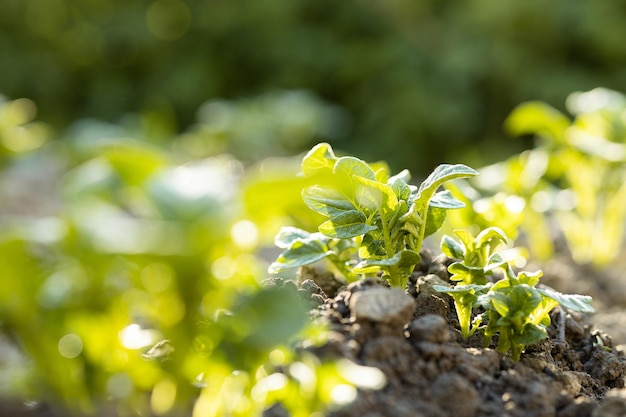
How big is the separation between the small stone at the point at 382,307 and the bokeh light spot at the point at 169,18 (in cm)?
552

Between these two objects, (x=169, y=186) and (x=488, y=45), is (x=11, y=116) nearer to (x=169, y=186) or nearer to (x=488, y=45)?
(x=169, y=186)

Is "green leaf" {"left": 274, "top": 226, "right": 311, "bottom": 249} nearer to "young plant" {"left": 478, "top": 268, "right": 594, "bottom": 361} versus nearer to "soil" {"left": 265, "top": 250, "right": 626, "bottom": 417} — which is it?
"soil" {"left": 265, "top": 250, "right": 626, "bottom": 417}

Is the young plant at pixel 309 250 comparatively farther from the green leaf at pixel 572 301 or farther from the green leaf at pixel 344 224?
the green leaf at pixel 572 301

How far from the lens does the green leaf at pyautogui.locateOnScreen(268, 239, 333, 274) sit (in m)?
1.00

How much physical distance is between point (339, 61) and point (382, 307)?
493 cm

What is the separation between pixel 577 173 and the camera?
228 cm

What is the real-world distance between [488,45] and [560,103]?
0.62 metres

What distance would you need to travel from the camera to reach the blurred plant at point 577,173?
2061mm

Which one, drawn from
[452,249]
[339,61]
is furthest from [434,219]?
[339,61]

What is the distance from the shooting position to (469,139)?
17.8ft

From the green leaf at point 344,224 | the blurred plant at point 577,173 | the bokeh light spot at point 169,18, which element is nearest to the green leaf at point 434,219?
the green leaf at point 344,224

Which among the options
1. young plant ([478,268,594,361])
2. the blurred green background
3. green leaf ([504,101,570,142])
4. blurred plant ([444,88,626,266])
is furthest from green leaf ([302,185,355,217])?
the blurred green background

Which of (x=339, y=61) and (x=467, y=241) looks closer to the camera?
(x=467, y=241)

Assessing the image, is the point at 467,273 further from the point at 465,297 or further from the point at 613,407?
the point at 613,407
